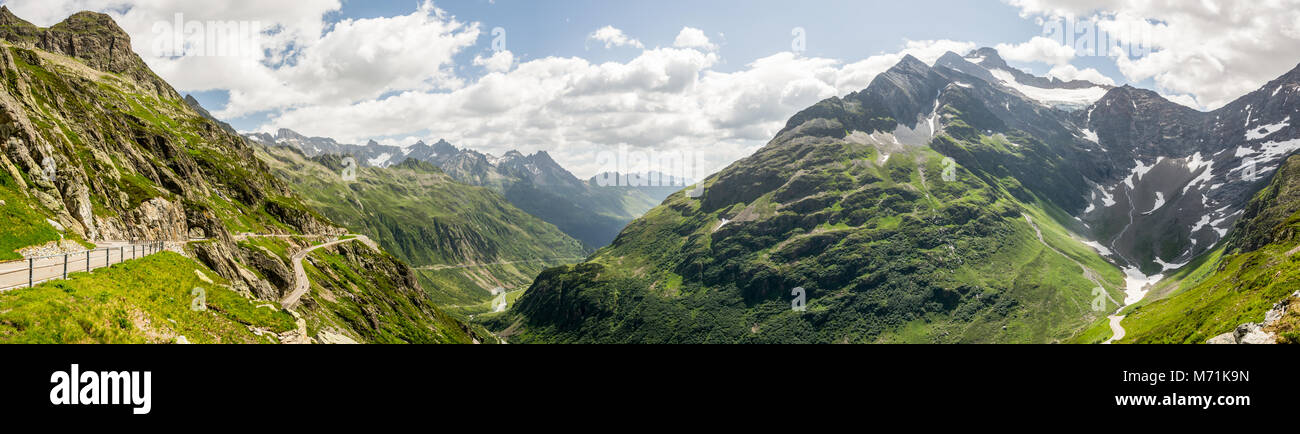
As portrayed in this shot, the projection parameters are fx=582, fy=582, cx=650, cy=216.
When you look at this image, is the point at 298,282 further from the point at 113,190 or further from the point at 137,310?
the point at 137,310

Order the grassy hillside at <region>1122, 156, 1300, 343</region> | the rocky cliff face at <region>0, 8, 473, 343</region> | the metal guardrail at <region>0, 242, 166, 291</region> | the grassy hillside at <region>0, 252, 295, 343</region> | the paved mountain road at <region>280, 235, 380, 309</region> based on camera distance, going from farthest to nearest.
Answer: the grassy hillside at <region>1122, 156, 1300, 343</region>
the paved mountain road at <region>280, 235, 380, 309</region>
the rocky cliff face at <region>0, 8, 473, 343</region>
the metal guardrail at <region>0, 242, 166, 291</region>
the grassy hillside at <region>0, 252, 295, 343</region>

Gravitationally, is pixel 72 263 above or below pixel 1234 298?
above

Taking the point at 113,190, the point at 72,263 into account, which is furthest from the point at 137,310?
the point at 113,190

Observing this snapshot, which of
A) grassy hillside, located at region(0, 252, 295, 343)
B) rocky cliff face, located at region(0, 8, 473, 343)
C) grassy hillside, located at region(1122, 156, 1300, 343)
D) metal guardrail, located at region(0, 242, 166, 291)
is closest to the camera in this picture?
grassy hillside, located at region(0, 252, 295, 343)

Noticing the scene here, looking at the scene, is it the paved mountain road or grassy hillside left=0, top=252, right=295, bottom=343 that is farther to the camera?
the paved mountain road

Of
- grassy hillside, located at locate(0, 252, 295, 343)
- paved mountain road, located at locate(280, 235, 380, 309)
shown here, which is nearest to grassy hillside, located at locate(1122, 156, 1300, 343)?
grassy hillside, located at locate(0, 252, 295, 343)

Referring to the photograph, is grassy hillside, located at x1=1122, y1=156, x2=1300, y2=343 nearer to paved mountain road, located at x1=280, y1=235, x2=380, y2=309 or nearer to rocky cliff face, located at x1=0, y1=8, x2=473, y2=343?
paved mountain road, located at x1=280, y1=235, x2=380, y2=309

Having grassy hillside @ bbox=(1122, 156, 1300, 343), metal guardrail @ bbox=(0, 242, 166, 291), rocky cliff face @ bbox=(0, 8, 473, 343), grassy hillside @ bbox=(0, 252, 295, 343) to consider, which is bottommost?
grassy hillside @ bbox=(1122, 156, 1300, 343)

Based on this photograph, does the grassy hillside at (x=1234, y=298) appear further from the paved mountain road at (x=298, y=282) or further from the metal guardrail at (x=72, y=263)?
the paved mountain road at (x=298, y=282)

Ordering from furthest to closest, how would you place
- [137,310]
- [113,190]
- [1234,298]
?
1. [1234,298]
2. [113,190]
3. [137,310]

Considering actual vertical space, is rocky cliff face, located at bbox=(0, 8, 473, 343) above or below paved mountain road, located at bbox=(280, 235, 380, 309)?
above
